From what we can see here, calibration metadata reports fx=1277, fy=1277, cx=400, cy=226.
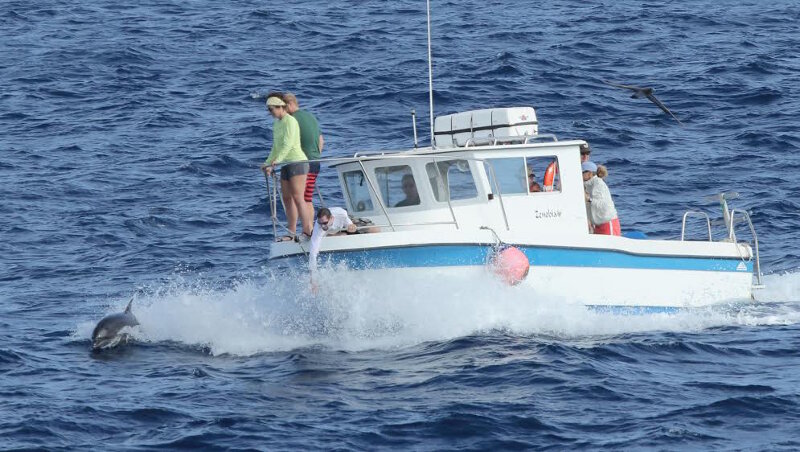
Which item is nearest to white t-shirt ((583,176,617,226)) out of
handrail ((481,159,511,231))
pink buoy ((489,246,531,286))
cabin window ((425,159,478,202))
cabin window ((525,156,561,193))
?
cabin window ((525,156,561,193))

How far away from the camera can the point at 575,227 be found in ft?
58.1

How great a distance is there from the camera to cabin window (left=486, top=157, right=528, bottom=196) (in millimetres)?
17219

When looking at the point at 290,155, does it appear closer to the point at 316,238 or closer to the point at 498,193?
the point at 316,238

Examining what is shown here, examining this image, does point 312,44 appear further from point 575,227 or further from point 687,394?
point 687,394

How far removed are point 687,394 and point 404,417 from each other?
3243mm

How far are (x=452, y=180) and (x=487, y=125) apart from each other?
3.97ft

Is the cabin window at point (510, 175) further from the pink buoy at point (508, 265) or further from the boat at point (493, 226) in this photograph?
the pink buoy at point (508, 265)

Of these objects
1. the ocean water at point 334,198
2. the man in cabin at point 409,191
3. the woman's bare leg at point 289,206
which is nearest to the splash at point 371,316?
the ocean water at point 334,198

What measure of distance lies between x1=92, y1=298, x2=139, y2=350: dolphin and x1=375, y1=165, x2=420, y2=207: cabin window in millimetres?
3837

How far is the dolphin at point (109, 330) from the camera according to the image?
659 inches

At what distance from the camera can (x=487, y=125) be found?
1783 cm

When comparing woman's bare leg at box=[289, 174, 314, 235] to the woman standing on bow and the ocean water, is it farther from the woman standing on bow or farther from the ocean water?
the ocean water

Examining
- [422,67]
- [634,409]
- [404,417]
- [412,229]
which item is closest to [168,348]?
[412,229]

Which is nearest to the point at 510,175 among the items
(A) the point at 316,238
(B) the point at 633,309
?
(B) the point at 633,309
